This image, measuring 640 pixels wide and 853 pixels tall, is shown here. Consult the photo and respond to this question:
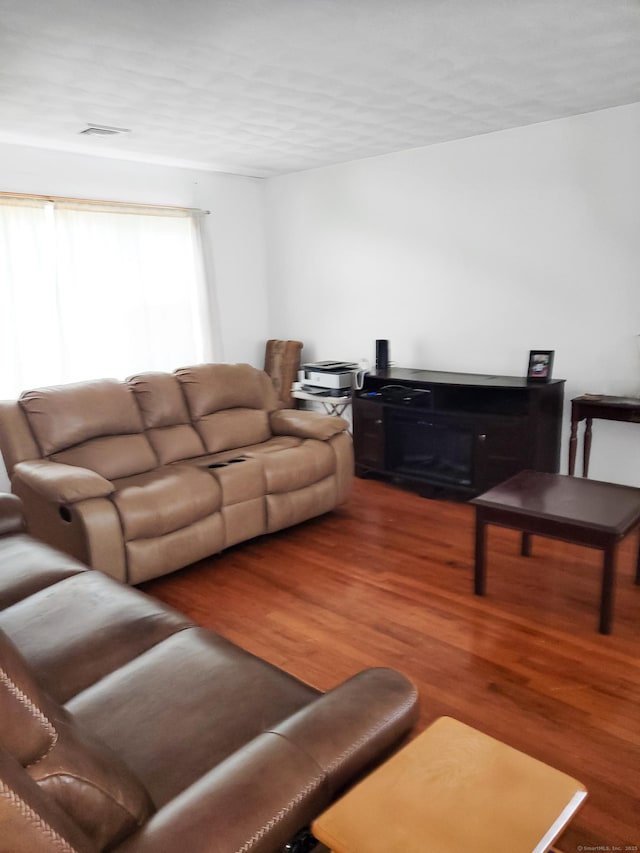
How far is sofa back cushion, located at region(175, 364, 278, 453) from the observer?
3908 mm

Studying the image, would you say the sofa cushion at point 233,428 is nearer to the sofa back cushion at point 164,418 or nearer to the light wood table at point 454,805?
the sofa back cushion at point 164,418

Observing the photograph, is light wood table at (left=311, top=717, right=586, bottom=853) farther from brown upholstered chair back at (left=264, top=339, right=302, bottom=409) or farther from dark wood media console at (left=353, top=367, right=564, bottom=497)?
brown upholstered chair back at (left=264, top=339, right=302, bottom=409)

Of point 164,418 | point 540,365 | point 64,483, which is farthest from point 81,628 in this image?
point 540,365

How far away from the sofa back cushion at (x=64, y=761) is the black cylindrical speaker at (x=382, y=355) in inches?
150

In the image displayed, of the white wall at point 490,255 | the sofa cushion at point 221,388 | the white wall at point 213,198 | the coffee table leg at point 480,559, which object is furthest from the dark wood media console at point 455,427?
the white wall at point 213,198

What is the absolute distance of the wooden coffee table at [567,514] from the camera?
7.96 ft

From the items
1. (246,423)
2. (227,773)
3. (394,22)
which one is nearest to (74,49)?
(394,22)

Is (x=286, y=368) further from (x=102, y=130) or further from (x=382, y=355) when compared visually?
(x=102, y=130)

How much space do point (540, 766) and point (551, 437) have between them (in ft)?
9.81

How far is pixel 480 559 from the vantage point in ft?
9.25

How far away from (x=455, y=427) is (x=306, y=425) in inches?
Result: 38.0

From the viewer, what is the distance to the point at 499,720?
6.73ft

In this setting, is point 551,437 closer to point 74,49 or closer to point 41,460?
point 41,460

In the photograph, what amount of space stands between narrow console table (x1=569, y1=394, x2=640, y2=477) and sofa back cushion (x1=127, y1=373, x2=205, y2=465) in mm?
2185
